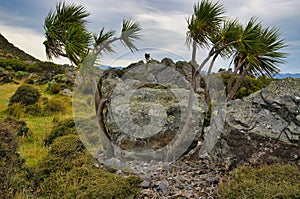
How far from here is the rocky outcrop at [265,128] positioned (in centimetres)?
615

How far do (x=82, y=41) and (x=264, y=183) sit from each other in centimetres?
545

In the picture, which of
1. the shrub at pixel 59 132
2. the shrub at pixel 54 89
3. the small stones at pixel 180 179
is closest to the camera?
the small stones at pixel 180 179

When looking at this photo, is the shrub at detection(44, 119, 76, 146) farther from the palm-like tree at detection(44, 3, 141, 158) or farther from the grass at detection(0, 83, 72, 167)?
the palm-like tree at detection(44, 3, 141, 158)

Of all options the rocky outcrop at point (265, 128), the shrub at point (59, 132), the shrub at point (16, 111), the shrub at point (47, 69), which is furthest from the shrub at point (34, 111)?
the shrub at point (47, 69)

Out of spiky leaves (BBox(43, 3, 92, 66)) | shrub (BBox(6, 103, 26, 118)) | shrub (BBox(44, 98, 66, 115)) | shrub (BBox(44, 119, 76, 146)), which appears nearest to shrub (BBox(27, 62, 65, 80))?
shrub (BBox(44, 98, 66, 115))

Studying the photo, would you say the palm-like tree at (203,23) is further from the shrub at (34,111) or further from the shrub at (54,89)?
the shrub at (54,89)

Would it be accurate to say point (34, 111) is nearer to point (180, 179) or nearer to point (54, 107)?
point (54, 107)

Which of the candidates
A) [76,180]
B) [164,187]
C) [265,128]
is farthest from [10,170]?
[265,128]

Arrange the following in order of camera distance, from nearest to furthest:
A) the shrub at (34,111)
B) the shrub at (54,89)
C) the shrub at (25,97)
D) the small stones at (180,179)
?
the small stones at (180,179) < the shrub at (34,111) < the shrub at (25,97) < the shrub at (54,89)

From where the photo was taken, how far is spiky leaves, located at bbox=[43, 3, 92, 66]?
7.50 metres

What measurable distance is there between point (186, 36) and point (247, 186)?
4158mm

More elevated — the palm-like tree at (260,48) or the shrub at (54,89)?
the palm-like tree at (260,48)

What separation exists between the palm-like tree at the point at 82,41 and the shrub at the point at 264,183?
391cm

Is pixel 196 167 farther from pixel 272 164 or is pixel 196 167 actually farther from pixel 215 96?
pixel 215 96
